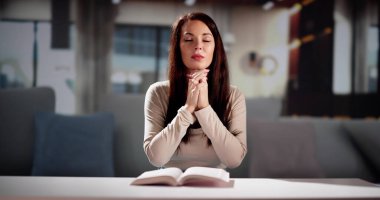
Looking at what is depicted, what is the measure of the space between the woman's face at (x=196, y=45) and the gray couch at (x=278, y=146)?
4.55ft

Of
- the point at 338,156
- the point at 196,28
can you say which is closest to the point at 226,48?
the point at 338,156

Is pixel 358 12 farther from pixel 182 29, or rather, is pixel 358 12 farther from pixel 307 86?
pixel 182 29

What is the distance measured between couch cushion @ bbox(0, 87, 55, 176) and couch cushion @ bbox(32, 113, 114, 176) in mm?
90

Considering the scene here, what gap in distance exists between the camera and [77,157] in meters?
2.66

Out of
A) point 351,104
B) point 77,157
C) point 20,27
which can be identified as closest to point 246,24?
point 351,104

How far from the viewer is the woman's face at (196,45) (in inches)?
56.0

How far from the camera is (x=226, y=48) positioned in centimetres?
648

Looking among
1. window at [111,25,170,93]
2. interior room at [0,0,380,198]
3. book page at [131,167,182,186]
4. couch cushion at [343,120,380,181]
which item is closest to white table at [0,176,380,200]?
book page at [131,167,182,186]

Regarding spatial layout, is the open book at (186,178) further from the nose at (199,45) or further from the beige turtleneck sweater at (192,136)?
the nose at (199,45)

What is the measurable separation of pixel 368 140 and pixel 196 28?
1.83m

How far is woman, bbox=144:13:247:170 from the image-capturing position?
4.69ft

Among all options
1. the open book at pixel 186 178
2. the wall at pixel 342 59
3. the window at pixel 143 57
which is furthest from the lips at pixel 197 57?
the wall at pixel 342 59

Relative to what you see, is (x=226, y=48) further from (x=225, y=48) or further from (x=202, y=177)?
(x=202, y=177)

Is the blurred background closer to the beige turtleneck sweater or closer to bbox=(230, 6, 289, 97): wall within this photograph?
bbox=(230, 6, 289, 97): wall
